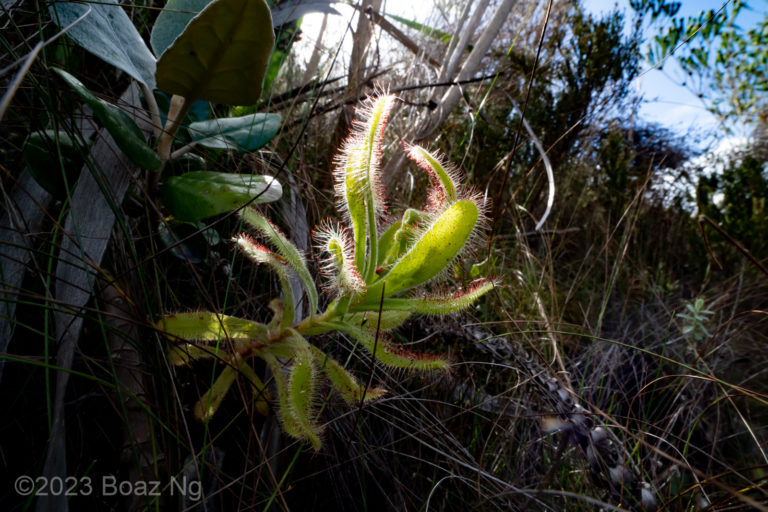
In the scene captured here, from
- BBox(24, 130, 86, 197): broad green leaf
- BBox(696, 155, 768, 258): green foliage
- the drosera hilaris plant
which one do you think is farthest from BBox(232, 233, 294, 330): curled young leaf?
BBox(696, 155, 768, 258): green foliage

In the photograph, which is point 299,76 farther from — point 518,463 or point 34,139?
point 518,463

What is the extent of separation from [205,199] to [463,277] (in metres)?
0.96

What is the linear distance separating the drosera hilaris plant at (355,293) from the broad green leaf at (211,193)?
59 millimetres

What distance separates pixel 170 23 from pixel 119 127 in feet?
1.34

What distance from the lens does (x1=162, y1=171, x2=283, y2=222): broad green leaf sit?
1.06 metres

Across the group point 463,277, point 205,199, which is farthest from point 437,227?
point 463,277

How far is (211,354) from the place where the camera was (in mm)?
1045

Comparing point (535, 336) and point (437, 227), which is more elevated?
point (437, 227)

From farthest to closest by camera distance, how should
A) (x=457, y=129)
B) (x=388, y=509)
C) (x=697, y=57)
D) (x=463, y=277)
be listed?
(x=697, y=57)
(x=457, y=129)
(x=463, y=277)
(x=388, y=509)

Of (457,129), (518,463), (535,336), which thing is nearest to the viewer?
(518,463)

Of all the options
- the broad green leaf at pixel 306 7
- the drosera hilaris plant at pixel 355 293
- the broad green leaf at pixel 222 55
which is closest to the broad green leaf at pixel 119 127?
the broad green leaf at pixel 222 55

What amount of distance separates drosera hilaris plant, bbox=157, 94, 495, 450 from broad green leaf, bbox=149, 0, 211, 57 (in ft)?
1.63

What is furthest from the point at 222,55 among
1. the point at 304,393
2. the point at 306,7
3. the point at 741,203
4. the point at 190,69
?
the point at 741,203

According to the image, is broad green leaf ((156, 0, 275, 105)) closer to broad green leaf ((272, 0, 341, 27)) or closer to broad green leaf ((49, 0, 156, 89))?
broad green leaf ((49, 0, 156, 89))
